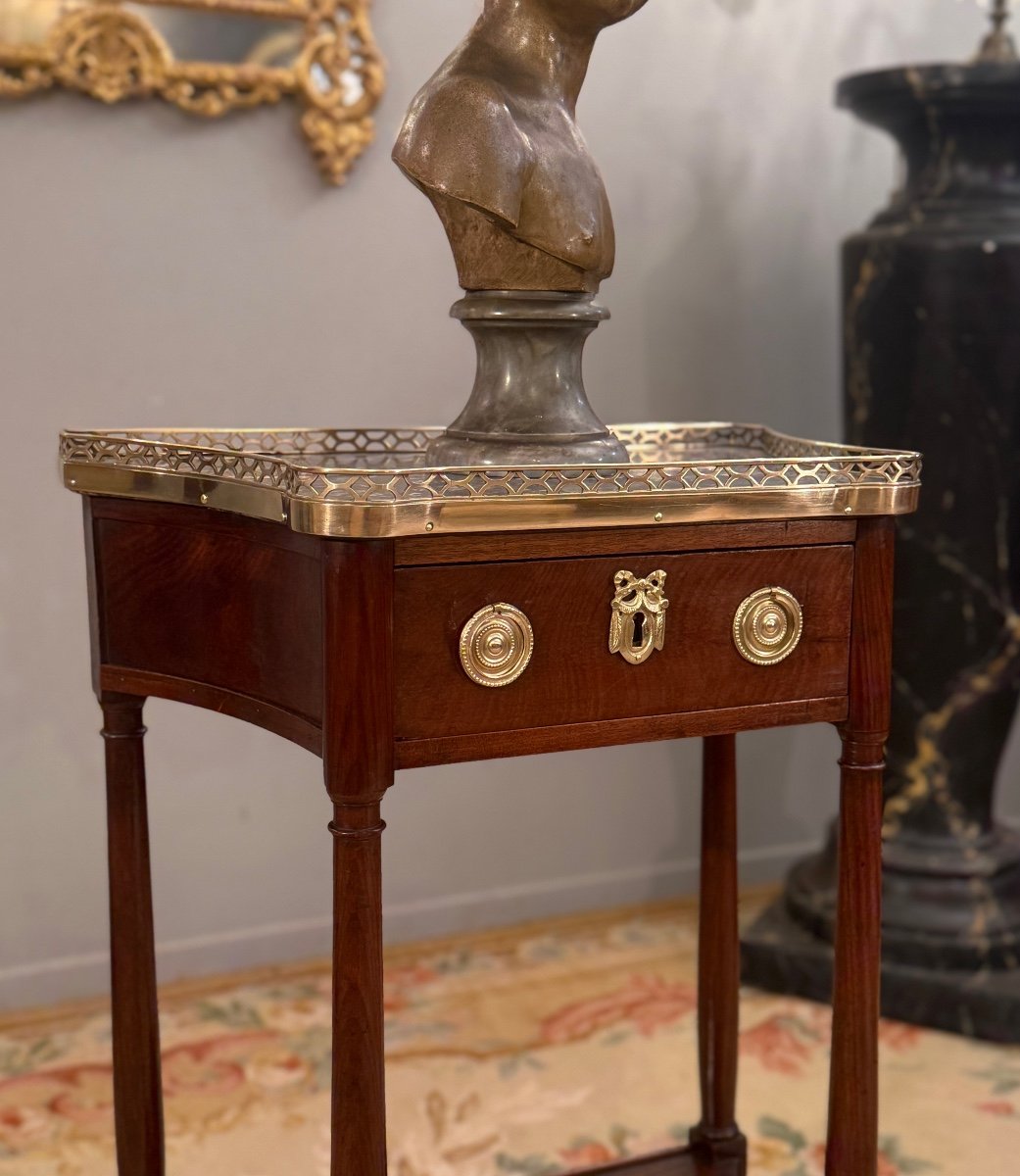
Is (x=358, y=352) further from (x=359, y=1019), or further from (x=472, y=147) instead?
(x=359, y=1019)

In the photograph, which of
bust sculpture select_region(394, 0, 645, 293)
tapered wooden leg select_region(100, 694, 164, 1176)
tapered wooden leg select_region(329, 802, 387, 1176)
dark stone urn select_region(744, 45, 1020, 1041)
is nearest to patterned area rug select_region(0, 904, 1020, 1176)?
dark stone urn select_region(744, 45, 1020, 1041)

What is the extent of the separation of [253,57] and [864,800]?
1387 mm

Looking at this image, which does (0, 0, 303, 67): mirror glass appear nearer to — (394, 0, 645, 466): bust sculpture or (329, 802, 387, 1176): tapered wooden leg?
(394, 0, 645, 466): bust sculpture

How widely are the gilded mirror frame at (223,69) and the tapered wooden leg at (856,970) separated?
50.7 inches

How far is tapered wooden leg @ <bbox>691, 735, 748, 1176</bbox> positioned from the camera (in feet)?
5.16

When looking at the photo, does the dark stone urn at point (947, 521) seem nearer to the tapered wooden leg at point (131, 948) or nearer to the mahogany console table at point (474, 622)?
the mahogany console table at point (474, 622)

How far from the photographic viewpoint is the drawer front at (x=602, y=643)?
1.05 meters

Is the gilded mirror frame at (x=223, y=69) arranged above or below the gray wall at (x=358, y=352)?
above

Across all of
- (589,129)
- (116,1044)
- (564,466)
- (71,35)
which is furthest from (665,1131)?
(71,35)

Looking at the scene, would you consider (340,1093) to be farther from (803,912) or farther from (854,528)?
(803,912)

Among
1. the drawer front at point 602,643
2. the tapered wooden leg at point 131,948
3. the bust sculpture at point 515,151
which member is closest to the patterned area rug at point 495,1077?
the tapered wooden leg at point 131,948

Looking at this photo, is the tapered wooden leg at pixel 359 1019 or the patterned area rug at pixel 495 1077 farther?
the patterned area rug at pixel 495 1077

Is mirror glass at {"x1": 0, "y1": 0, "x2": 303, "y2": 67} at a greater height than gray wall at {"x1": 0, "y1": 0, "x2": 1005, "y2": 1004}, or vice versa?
mirror glass at {"x1": 0, "y1": 0, "x2": 303, "y2": 67}

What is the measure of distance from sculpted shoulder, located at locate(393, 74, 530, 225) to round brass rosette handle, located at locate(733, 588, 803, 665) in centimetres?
35
